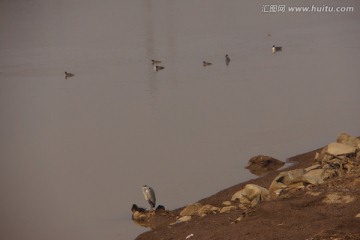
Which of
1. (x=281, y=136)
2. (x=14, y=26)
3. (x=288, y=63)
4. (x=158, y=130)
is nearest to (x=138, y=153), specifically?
(x=158, y=130)

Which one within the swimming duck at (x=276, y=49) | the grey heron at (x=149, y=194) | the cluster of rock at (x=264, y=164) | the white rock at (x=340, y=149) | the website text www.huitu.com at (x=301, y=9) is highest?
the website text www.huitu.com at (x=301, y=9)

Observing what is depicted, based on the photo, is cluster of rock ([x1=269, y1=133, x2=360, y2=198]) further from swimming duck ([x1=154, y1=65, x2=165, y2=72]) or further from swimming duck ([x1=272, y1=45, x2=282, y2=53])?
swimming duck ([x1=272, y1=45, x2=282, y2=53])

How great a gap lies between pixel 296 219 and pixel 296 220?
0.21 ft

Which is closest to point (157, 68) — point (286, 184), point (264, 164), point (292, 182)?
point (264, 164)

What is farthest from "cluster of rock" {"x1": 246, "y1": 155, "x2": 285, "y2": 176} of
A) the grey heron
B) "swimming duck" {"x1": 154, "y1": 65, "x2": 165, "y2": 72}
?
"swimming duck" {"x1": 154, "y1": 65, "x2": 165, "y2": 72}

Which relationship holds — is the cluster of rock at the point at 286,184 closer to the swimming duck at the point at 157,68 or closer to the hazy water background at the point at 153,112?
the hazy water background at the point at 153,112

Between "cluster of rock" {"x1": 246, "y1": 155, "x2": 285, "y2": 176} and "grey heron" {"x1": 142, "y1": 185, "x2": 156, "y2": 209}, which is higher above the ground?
"cluster of rock" {"x1": 246, "y1": 155, "x2": 285, "y2": 176}

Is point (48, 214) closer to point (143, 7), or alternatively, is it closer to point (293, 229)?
point (293, 229)

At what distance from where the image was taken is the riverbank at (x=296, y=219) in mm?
13867

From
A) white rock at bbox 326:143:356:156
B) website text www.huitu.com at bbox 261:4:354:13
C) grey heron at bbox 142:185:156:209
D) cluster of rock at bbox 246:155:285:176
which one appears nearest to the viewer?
white rock at bbox 326:143:356:156

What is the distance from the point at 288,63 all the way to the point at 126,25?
28.9 m

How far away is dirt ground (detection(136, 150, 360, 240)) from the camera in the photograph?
13844 mm

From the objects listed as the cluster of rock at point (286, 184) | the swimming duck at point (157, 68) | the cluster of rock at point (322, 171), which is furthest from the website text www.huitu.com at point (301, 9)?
the cluster of rock at point (286, 184)

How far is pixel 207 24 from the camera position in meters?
67.4
